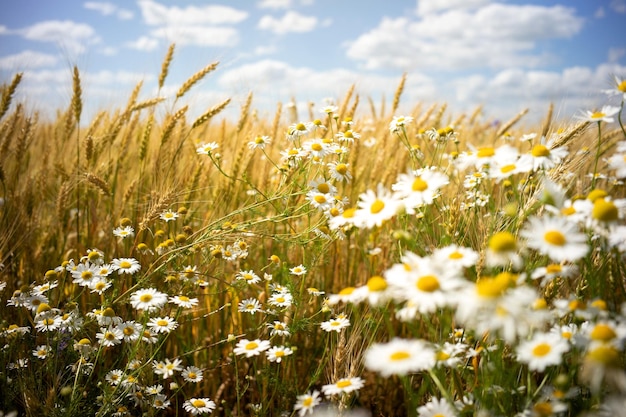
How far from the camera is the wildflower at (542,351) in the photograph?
814 millimetres

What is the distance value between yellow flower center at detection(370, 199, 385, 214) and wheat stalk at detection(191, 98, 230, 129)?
1.53 meters

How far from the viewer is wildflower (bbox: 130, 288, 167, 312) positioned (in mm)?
1352

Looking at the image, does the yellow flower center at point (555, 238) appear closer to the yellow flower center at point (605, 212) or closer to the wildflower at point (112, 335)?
the yellow flower center at point (605, 212)

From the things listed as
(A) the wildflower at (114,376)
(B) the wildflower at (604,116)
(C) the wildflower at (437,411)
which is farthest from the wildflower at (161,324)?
(B) the wildflower at (604,116)

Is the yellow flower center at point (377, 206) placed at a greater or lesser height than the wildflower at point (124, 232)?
greater

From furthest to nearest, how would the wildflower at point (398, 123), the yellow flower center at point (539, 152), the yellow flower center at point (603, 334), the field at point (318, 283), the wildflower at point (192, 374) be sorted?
the wildflower at point (398, 123) < the wildflower at point (192, 374) < the yellow flower center at point (539, 152) < the field at point (318, 283) < the yellow flower center at point (603, 334)

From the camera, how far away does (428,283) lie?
789 millimetres

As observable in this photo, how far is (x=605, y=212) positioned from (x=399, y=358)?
48cm

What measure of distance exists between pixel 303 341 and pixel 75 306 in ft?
3.04

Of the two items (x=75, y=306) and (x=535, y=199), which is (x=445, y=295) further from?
(x=75, y=306)

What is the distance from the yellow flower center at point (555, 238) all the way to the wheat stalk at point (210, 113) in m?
1.90

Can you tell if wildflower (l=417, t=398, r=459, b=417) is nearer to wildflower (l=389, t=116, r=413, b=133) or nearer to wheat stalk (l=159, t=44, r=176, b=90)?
wildflower (l=389, t=116, r=413, b=133)

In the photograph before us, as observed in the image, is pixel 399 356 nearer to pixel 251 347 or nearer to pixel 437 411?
pixel 437 411

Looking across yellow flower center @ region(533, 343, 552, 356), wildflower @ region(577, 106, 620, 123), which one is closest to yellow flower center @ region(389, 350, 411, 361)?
yellow flower center @ region(533, 343, 552, 356)
